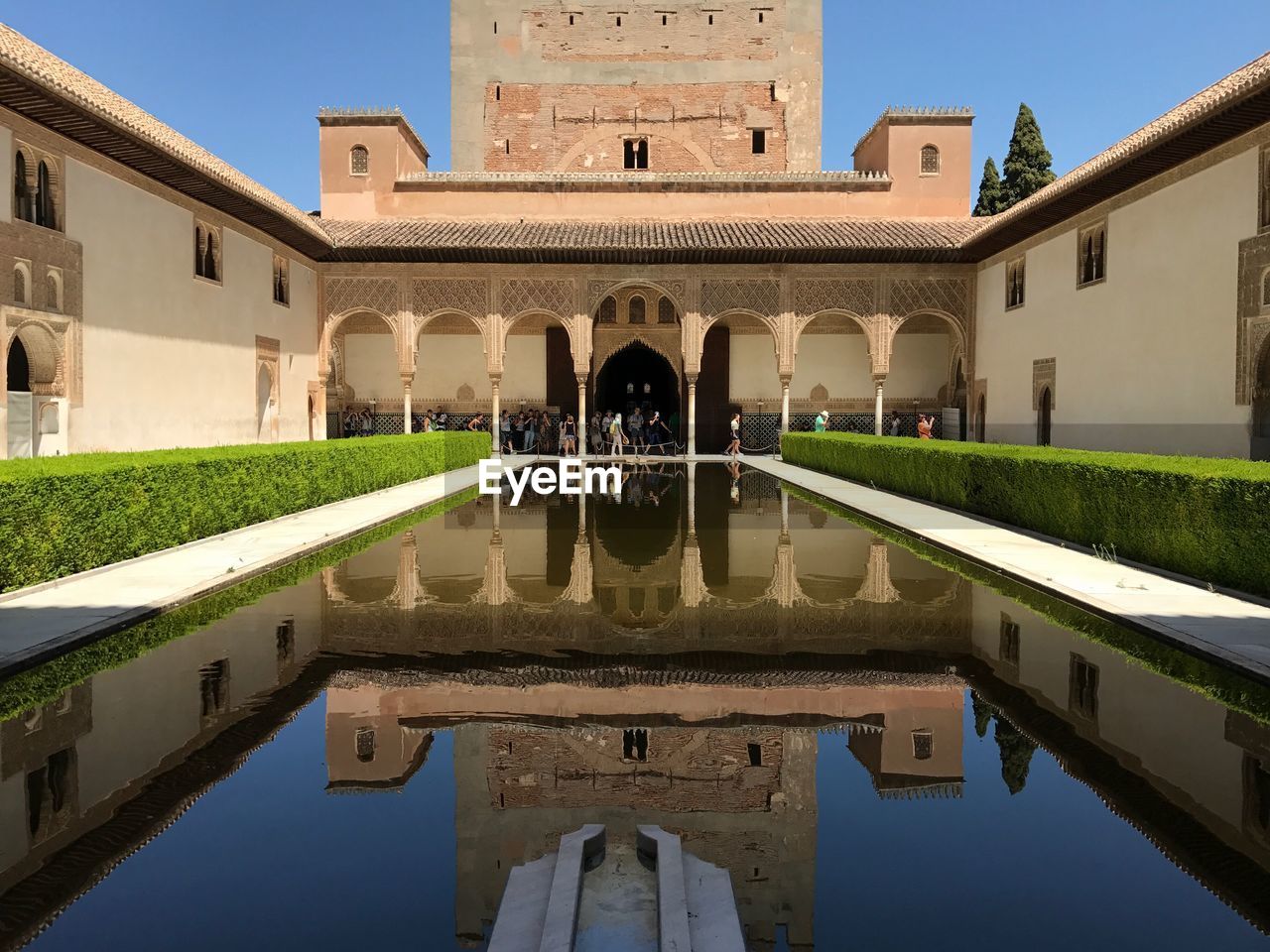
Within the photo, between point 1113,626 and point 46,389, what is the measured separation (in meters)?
12.1

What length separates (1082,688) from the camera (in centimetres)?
437

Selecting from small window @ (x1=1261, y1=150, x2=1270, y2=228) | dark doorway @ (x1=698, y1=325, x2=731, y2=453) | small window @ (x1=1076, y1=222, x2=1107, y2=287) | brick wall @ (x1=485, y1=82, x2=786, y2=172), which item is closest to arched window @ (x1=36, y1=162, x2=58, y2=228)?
small window @ (x1=1261, y1=150, x2=1270, y2=228)

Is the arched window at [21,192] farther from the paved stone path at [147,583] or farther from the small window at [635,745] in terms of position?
the small window at [635,745]

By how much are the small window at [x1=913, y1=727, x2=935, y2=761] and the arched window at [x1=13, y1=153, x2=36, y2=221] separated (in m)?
11.6

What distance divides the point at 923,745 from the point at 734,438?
71.1 feet

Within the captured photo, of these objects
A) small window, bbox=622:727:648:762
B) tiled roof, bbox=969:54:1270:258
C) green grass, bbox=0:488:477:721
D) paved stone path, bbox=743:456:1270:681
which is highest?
tiled roof, bbox=969:54:1270:258

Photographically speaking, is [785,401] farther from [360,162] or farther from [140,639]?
[140,639]

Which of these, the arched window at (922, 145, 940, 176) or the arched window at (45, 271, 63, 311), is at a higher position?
the arched window at (922, 145, 940, 176)

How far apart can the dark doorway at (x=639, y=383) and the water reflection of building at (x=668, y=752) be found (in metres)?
23.4

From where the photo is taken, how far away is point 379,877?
2.70 metres

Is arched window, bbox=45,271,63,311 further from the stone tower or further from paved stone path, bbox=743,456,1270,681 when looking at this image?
the stone tower

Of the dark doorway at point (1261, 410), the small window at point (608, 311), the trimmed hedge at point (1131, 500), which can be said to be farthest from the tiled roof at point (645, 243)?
the dark doorway at point (1261, 410)

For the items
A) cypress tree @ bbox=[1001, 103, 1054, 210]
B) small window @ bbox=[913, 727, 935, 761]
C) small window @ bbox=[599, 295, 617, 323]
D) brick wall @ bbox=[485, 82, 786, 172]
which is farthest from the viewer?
cypress tree @ bbox=[1001, 103, 1054, 210]

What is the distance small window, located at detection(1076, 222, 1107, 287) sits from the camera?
51.6 feet
